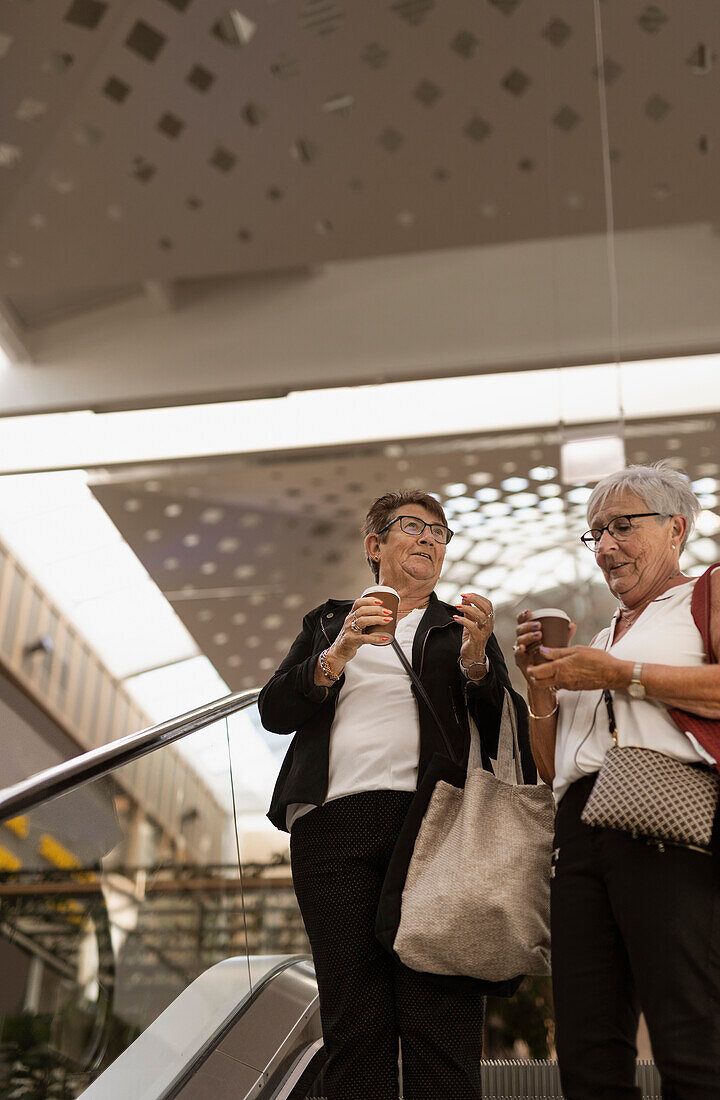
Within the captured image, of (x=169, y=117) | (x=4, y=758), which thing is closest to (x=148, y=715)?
(x=4, y=758)

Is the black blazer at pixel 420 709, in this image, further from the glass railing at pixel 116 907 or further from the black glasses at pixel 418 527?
the glass railing at pixel 116 907

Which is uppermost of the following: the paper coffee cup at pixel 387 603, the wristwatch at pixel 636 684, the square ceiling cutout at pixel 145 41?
the square ceiling cutout at pixel 145 41

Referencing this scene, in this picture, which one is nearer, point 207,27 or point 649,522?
point 649,522

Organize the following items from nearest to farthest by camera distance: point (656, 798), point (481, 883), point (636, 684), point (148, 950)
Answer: point (656, 798) < point (636, 684) < point (481, 883) < point (148, 950)

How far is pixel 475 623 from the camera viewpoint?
7.64 ft

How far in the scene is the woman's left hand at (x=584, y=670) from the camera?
→ 2.01 metres

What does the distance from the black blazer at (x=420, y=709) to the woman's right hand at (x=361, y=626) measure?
107mm

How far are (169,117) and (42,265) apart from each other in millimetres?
1369

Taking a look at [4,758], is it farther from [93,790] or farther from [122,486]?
[93,790]

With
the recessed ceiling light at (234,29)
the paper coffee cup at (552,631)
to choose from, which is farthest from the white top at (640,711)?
the recessed ceiling light at (234,29)

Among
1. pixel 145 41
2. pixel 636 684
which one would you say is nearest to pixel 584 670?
pixel 636 684

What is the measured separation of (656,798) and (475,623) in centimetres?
60

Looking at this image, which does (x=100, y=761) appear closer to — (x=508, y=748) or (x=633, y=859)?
(x=508, y=748)

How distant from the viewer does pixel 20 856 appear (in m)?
2.10
